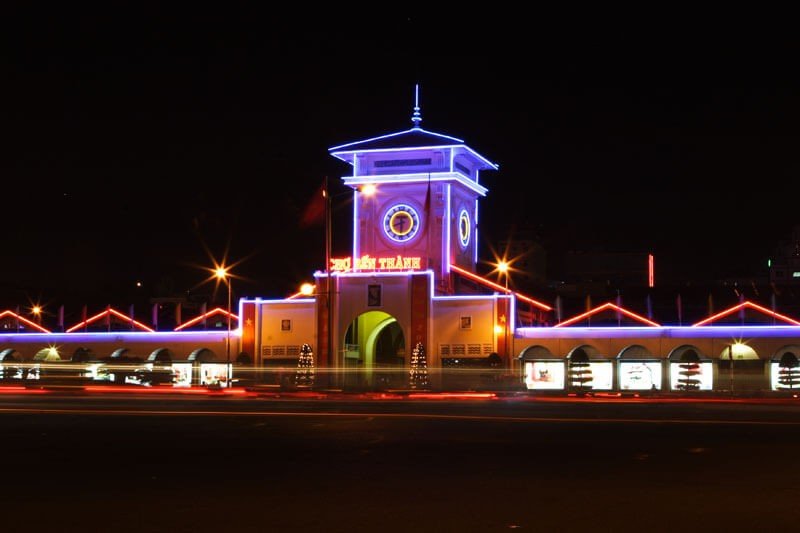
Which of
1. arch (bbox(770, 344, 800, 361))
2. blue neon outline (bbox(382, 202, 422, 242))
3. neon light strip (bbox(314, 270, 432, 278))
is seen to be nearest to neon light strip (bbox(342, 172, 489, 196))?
blue neon outline (bbox(382, 202, 422, 242))

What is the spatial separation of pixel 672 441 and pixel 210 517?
34.9ft

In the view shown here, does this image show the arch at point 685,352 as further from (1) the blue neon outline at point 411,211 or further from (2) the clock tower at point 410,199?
(1) the blue neon outline at point 411,211

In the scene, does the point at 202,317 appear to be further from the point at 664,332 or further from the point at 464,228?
the point at 664,332

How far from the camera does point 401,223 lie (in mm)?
66250

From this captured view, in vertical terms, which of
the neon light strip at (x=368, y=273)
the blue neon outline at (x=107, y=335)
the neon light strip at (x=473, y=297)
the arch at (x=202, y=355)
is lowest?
the arch at (x=202, y=355)

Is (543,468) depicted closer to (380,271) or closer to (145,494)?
(145,494)

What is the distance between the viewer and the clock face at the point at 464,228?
221ft

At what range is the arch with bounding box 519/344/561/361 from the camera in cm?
6081

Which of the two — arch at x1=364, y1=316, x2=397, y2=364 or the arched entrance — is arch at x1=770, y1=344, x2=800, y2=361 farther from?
arch at x1=364, y1=316, x2=397, y2=364

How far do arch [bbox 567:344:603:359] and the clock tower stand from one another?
8.35 m

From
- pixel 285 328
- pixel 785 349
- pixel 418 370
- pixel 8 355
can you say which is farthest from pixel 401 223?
pixel 8 355

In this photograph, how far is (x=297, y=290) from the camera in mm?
66750

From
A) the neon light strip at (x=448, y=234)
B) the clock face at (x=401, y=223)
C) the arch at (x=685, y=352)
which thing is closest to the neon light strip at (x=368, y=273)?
the neon light strip at (x=448, y=234)

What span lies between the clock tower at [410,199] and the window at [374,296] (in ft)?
3.88
